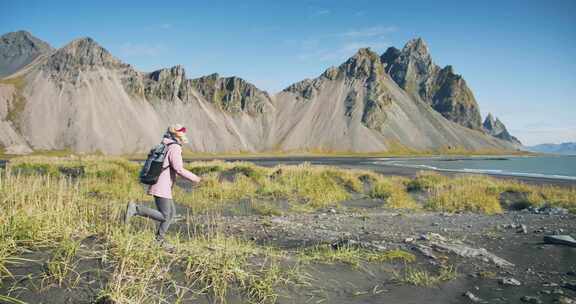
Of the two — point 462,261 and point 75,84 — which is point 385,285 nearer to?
point 462,261

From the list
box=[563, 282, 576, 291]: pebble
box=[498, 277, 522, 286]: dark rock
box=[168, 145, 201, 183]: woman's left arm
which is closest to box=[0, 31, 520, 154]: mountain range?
box=[168, 145, 201, 183]: woman's left arm

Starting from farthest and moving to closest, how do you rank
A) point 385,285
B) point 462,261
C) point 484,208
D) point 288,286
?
point 484,208, point 462,261, point 385,285, point 288,286

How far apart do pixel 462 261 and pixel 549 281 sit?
1496 millimetres

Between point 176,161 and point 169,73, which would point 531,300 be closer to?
point 176,161

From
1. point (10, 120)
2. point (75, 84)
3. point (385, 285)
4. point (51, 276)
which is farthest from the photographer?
point (75, 84)

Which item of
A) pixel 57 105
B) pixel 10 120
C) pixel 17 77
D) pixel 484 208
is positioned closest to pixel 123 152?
pixel 57 105

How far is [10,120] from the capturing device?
284 feet

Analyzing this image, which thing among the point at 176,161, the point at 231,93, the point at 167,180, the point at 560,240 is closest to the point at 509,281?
the point at 560,240

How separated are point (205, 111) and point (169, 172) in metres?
114

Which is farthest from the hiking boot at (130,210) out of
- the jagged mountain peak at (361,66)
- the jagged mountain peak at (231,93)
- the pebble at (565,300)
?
the jagged mountain peak at (361,66)

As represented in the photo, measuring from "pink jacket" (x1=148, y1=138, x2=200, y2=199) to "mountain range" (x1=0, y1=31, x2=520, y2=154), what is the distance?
3430 inches

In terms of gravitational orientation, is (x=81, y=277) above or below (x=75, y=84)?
below

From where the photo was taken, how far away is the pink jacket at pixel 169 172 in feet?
24.1

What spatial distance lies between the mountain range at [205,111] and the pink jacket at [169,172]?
87127 millimetres
